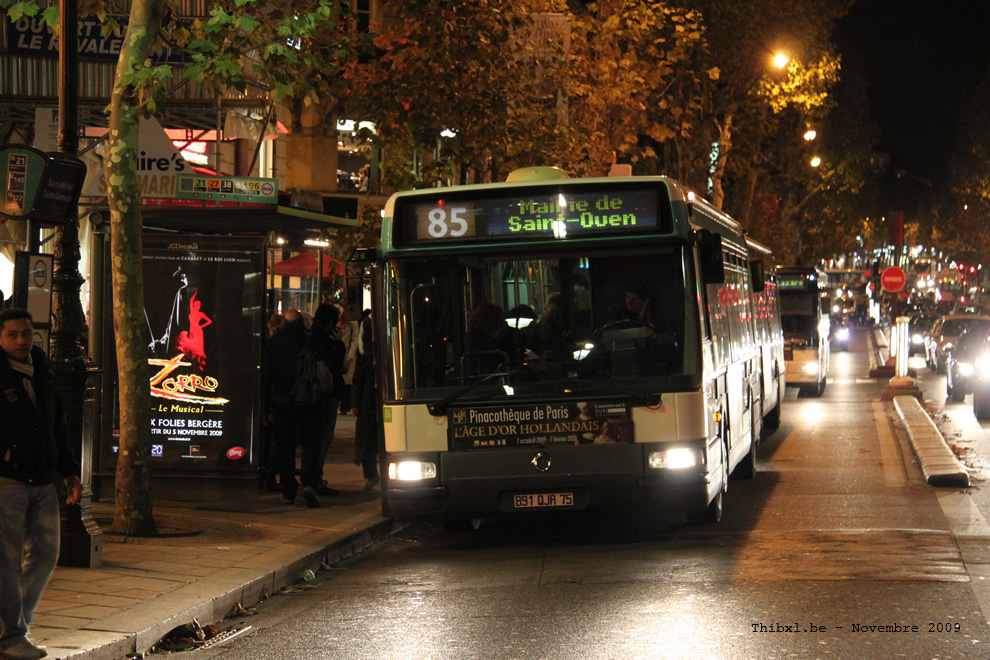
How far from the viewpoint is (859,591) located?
26.5ft

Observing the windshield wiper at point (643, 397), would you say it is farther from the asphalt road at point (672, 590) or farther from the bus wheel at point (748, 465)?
the bus wheel at point (748, 465)

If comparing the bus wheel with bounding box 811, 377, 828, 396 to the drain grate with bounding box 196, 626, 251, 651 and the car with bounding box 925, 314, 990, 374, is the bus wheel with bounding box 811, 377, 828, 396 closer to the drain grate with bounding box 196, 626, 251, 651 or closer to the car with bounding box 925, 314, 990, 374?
the car with bounding box 925, 314, 990, 374

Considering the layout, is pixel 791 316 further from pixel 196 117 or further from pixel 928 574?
pixel 928 574

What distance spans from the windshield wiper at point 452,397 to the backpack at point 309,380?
9.37ft

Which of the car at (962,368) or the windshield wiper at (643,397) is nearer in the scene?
the windshield wiper at (643,397)

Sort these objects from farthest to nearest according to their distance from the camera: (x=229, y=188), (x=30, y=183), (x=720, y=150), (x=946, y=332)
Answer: (x=946, y=332) < (x=720, y=150) < (x=229, y=188) < (x=30, y=183)

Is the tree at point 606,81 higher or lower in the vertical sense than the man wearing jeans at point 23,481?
higher

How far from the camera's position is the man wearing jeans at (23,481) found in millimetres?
6629

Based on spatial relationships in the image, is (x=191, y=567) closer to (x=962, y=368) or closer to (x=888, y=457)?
(x=888, y=457)

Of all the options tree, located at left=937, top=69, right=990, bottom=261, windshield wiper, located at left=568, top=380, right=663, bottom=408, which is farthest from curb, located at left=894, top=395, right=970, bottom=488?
tree, located at left=937, top=69, right=990, bottom=261

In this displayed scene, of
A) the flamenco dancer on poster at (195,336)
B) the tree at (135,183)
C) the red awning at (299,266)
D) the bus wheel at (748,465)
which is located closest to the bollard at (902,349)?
the red awning at (299,266)

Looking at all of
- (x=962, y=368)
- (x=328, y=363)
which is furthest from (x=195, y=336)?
(x=962, y=368)

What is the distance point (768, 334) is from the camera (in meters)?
19.8

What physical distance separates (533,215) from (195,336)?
12.0 ft
